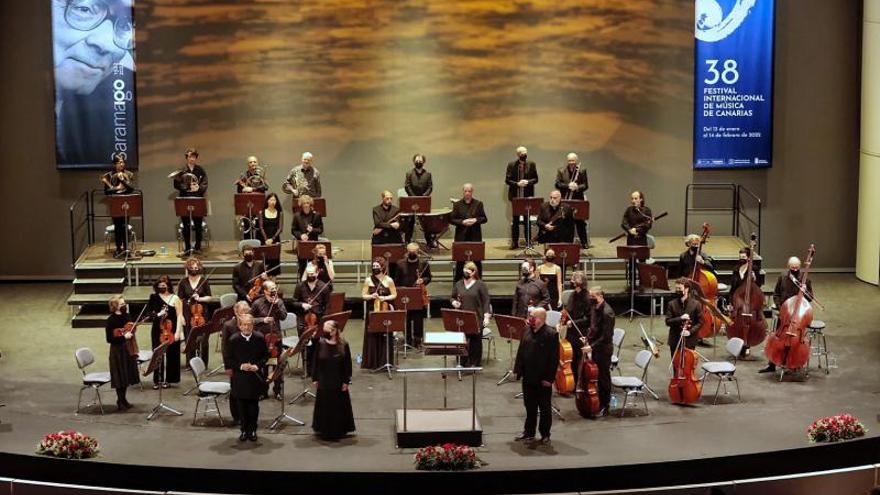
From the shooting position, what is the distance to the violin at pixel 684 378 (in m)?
15.8

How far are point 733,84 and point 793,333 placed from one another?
6533mm

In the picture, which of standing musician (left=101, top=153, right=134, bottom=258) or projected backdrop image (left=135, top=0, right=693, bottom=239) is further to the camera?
projected backdrop image (left=135, top=0, right=693, bottom=239)

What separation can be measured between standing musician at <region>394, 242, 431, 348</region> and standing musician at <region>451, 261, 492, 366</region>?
2.16 ft

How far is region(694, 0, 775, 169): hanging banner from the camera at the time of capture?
859 inches

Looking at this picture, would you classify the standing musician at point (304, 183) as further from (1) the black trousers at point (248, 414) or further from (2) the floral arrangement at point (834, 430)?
(2) the floral arrangement at point (834, 430)

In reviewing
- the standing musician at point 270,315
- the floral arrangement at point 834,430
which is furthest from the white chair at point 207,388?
the floral arrangement at point 834,430

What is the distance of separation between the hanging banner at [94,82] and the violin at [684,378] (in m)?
9.72

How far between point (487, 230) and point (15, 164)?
735 cm

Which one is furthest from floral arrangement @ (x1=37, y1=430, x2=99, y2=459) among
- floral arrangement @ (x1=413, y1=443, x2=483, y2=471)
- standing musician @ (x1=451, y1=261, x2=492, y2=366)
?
standing musician @ (x1=451, y1=261, x2=492, y2=366)

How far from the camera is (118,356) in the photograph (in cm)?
1543

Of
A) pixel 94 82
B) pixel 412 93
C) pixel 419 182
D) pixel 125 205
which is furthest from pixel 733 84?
pixel 94 82

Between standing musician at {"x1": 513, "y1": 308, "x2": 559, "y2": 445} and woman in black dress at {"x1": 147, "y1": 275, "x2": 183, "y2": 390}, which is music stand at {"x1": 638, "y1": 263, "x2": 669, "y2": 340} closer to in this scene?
standing musician at {"x1": 513, "y1": 308, "x2": 559, "y2": 445}

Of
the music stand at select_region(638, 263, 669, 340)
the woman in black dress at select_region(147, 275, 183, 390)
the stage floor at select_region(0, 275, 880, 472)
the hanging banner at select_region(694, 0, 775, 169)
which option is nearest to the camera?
the stage floor at select_region(0, 275, 880, 472)

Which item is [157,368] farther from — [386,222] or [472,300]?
[386,222]
